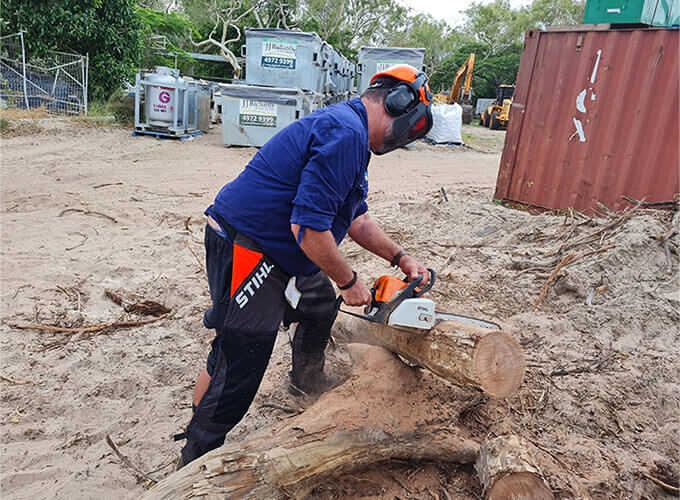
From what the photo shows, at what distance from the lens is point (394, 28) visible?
36.8 meters

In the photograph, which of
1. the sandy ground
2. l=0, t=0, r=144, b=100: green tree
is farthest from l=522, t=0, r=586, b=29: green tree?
the sandy ground

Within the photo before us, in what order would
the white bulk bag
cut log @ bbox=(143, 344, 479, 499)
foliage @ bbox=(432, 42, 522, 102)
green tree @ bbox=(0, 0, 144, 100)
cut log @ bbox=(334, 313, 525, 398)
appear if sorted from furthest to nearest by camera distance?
foliage @ bbox=(432, 42, 522, 102) → the white bulk bag → green tree @ bbox=(0, 0, 144, 100) → cut log @ bbox=(334, 313, 525, 398) → cut log @ bbox=(143, 344, 479, 499)

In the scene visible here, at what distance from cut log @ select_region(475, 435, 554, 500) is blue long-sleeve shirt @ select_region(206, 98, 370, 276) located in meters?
1.13

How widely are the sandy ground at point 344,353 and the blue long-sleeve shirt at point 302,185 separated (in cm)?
114

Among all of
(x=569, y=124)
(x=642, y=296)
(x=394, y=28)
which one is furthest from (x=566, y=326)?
(x=394, y=28)

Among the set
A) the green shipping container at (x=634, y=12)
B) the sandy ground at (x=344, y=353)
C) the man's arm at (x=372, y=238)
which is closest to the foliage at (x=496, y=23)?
the green shipping container at (x=634, y=12)

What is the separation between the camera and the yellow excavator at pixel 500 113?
2256 cm

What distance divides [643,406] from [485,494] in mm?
1142

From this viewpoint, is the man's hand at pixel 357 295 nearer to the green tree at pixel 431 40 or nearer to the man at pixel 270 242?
the man at pixel 270 242

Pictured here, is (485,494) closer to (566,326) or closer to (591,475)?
(591,475)

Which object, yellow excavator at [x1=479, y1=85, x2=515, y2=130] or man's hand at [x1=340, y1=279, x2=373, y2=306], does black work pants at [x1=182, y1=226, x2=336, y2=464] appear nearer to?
man's hand at [x1=340, y1=279, x2=373, y2=306]

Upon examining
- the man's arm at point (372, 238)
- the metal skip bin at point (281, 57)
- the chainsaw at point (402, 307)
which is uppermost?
the metal skip bin at point (281, 57)

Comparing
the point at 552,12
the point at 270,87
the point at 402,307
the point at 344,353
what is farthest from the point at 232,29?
the point at 552,12

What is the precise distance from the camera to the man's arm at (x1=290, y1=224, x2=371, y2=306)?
185 cm
